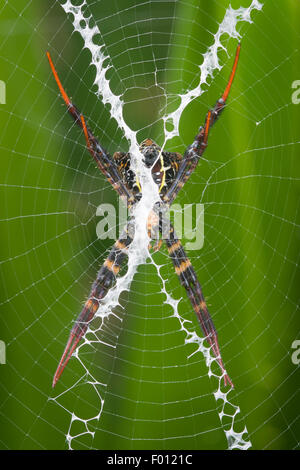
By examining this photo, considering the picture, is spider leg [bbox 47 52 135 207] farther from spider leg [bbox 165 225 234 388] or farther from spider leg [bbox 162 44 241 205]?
spider leg [bbox 165 225 234 388]

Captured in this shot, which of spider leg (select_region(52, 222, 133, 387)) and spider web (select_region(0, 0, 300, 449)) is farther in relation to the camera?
spider leg (select_region(52, 222, 133, 387))

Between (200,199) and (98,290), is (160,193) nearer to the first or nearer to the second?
(200,199)

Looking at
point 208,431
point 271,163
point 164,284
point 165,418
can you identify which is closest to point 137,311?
point 164,284

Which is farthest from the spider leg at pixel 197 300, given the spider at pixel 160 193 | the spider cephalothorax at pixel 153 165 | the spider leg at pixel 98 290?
the spider cephalothorax at pixel 153 165

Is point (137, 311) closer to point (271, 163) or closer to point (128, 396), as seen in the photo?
point (128, 396)

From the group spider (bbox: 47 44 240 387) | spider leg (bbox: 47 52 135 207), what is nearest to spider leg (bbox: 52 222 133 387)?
spider (bbox: 47 44 240 387)

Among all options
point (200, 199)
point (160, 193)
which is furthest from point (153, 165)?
point (200, 199)
